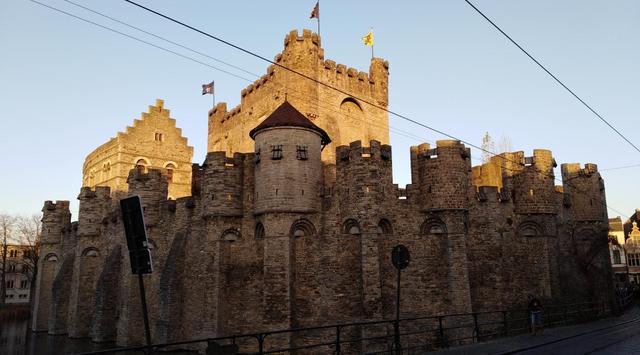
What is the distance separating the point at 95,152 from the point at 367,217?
38189mm

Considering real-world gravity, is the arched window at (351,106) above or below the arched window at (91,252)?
above

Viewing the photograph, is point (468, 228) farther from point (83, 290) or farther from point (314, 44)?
point (83, 290)

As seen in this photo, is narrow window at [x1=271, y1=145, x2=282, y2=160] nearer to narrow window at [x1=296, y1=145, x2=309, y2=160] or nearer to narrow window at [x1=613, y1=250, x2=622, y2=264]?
narrow window at [x1=296, y1=145, x2=309, y2=160]

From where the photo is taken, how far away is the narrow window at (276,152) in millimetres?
20094

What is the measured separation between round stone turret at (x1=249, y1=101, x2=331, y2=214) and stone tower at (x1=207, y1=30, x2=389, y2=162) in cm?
777

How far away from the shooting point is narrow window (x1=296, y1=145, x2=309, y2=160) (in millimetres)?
20266

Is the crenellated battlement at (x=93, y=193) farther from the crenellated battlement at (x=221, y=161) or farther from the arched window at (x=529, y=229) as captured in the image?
the arched window at (x=529, y=229)

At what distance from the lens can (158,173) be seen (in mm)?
26781

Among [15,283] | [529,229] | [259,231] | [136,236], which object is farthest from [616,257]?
[15,283]

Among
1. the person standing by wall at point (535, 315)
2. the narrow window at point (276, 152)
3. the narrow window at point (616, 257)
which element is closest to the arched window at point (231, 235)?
the narrow window at point (276, 152)

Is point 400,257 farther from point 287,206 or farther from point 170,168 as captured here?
point 170,168

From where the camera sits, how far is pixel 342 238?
1964 cm

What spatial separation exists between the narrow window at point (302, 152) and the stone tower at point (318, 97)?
817 centimetres

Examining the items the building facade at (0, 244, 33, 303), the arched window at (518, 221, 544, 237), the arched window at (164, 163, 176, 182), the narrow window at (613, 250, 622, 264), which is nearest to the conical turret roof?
the arched window at (518, 221, 544, 237)
